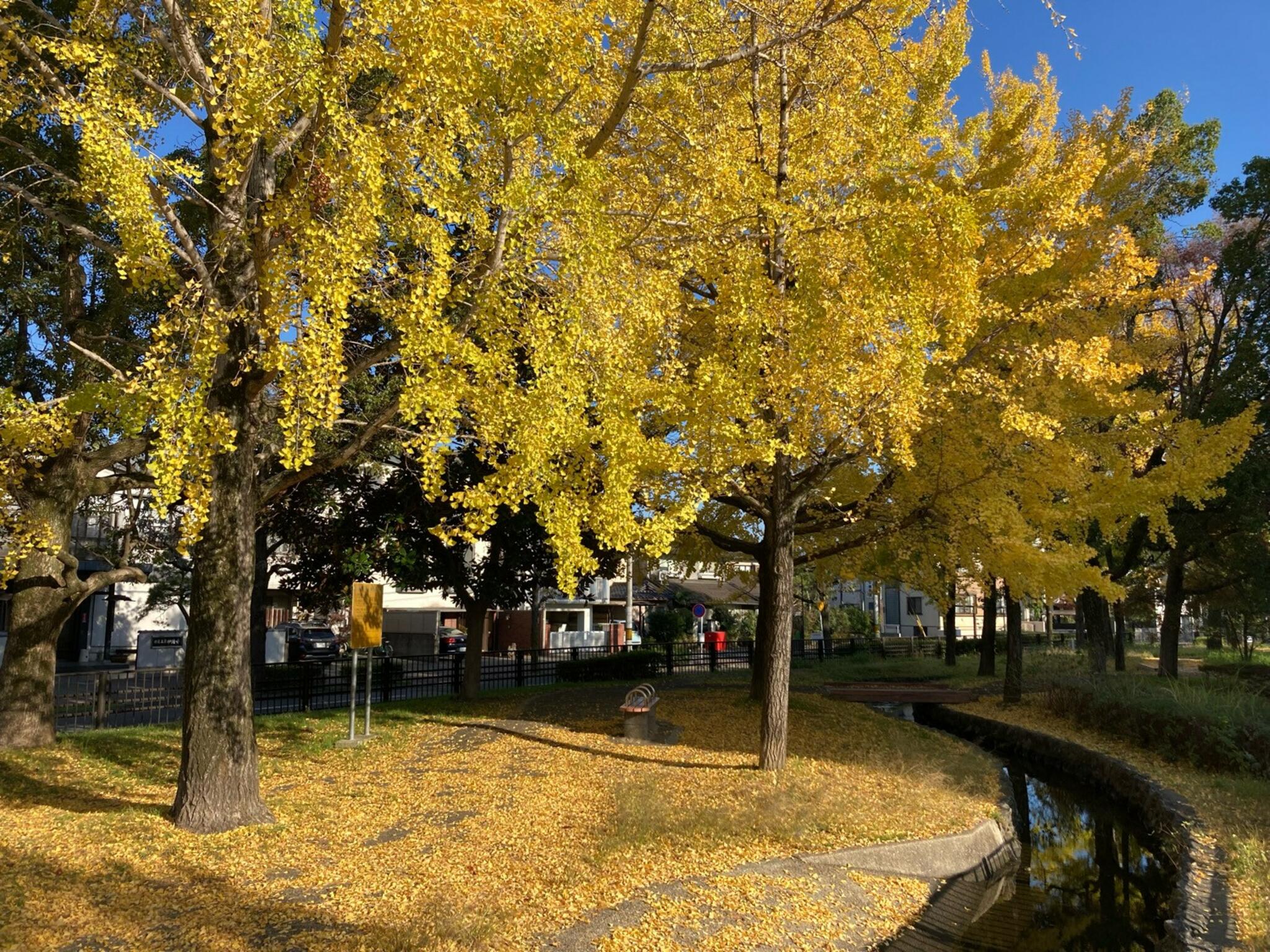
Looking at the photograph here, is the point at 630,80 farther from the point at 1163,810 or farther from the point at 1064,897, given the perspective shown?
the point at 1163,810

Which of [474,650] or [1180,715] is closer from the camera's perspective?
[1180,715]

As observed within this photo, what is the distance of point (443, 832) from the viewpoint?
7.52 metres

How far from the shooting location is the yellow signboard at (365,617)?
1161 centimetres

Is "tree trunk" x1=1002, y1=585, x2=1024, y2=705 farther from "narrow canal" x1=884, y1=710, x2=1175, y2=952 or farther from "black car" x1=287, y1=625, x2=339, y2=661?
"black car" x1=287, y1=625, x2=339, y2=661

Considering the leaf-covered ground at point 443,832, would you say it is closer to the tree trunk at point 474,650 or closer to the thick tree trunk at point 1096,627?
the tree trunk at point 474,650

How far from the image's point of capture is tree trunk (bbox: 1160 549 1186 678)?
64.6 ft

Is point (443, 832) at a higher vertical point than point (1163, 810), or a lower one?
higher

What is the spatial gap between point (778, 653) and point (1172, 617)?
15.5 metres

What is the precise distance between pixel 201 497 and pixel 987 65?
14.4 m

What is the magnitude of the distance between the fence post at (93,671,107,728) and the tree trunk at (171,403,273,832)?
23.0 ft

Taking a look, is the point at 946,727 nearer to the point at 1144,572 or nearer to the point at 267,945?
the point at 267,945

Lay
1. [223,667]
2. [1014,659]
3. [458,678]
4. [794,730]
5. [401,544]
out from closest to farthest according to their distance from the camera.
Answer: [223,667], [794,730], [401,544], [1014,659], [458,678]

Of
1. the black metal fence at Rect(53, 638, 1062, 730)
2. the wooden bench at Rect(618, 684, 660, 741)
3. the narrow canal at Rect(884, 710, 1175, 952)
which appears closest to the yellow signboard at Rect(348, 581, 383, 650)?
the black metal fence at Rect(53, 638, 1062, 730)

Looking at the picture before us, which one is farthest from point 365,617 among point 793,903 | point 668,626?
point 668,626
